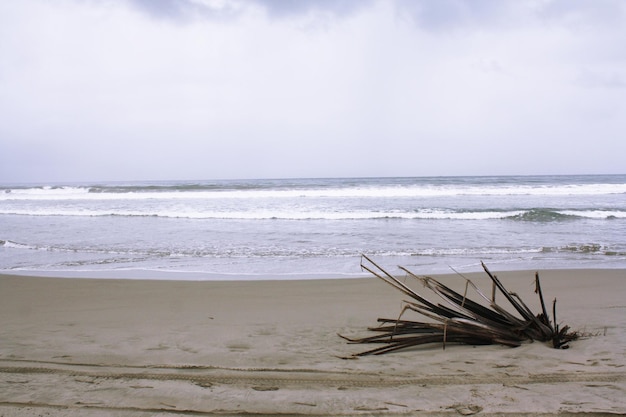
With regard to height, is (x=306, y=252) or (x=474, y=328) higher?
(x=474, y=328)

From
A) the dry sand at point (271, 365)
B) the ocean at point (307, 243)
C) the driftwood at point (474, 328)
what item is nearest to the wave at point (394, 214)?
the ocean at point (307, 243)

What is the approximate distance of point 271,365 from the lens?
3.00 m

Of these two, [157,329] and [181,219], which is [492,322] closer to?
[157,329]

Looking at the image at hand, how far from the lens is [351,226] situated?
13.9m

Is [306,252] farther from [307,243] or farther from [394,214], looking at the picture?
[394,214]

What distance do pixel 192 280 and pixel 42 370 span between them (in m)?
3.72

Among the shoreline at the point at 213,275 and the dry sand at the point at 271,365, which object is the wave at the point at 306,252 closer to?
the shoreline at the point at 213,275

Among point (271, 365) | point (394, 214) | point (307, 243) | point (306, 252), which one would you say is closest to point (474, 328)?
point (271, 365)

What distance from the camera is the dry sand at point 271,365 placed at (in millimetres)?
2314

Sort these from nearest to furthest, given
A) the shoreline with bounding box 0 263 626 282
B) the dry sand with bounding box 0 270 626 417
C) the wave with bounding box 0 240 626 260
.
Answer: the dry sand with bounding box 0 270 626 417 → the shoreline with bounding box 0 263 626 282 → the wave with bounding box 0 240 626 260

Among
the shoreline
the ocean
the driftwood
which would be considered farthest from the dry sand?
the ocean

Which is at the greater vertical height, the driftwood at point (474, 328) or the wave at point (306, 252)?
the driftwood at point (474, 328)

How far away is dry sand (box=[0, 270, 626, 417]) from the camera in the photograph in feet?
7.59

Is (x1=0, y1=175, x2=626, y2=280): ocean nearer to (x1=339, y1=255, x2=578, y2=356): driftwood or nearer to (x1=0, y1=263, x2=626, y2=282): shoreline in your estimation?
(x1=0, y1=263, x2=626, y2=282): shoreline
